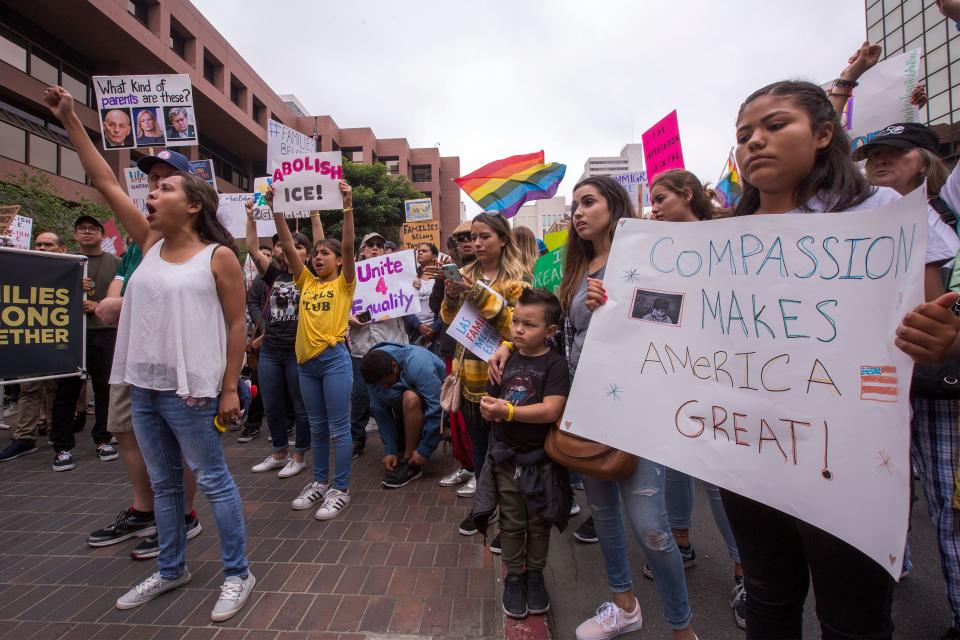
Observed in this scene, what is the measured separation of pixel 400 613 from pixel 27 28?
26366 millimetres

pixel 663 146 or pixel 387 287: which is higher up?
pixel 663 146

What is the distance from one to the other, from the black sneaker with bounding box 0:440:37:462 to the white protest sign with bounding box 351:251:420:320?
3.57 m

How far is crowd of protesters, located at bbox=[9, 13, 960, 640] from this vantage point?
4.32ft

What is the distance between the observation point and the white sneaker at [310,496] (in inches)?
137

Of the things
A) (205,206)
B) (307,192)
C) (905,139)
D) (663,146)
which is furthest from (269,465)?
(663,146)

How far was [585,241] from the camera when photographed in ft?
7.97

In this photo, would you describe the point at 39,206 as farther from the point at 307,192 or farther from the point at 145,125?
the point at 307,192

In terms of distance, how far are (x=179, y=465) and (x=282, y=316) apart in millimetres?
1919

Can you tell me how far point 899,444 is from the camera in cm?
104

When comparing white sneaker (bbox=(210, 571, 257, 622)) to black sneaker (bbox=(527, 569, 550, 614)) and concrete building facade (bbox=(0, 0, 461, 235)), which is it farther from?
concrete building facade (bbox=(0, 0, 461, 235))

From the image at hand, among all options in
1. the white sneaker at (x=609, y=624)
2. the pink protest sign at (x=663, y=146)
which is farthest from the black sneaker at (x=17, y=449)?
the pink protest sign at (x=663, y=146)

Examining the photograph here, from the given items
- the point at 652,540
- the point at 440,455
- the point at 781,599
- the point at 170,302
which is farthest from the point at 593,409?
the point at 440,455

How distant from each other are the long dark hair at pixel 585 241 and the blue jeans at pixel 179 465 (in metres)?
1.81

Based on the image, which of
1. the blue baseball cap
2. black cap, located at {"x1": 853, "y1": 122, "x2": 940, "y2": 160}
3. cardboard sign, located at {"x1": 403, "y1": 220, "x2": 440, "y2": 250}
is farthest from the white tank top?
cardboard sign, located at {"x1": 403, "y1": 220, "x2": 440, "y2": 250}
